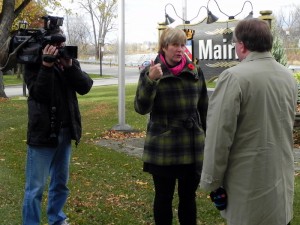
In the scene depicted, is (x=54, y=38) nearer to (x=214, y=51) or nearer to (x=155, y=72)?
(x=155, y=72)

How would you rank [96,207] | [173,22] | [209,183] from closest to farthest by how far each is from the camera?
1. [209,183]
2. [96,207]
3. [173,22]

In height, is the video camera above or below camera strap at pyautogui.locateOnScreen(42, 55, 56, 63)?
above

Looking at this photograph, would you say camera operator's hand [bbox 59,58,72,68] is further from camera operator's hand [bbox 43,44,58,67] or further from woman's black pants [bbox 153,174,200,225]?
woman's black pants [bbox 153,174,200,225]

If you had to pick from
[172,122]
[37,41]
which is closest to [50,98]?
[37,41]

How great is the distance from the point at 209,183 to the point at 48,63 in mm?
1542

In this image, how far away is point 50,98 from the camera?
3.75 metres

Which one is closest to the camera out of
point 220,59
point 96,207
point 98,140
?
point 96,207

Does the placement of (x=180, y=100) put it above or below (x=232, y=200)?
above

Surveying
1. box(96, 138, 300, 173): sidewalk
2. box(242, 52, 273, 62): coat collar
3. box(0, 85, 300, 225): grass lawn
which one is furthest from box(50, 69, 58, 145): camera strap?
box(96, 138, 300, 173): sidewalk

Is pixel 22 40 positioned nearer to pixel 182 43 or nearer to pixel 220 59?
pixel 182 43

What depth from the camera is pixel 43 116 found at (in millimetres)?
3748

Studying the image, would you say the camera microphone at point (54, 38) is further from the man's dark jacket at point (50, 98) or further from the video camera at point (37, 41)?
the man's dark jacket at point (50, 98)

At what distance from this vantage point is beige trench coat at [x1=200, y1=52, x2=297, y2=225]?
2746 millimetres

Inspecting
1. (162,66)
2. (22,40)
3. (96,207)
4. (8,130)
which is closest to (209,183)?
(162,66)
